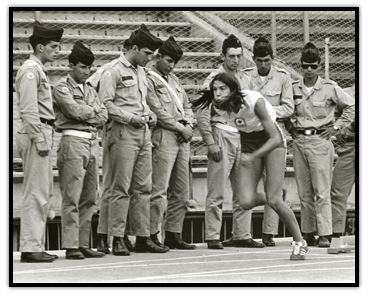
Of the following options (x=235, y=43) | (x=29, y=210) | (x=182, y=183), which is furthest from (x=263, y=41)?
(x=29, y=210)

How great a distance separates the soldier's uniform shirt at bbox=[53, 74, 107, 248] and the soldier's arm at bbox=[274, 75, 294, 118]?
7.34 ft

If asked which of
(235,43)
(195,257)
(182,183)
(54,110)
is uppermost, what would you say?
(235,43)

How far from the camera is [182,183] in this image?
10625 millimetres

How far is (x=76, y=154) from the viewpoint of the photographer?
9414mm

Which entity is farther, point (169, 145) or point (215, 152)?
point (215, 152)

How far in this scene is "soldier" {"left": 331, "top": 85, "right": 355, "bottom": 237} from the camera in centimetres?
1135

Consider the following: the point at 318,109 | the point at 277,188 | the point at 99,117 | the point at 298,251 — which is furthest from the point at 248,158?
the point at 318,109

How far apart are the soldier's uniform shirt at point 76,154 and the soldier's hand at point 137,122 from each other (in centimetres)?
36

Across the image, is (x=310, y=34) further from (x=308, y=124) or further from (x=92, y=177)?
(x=92, y=177)

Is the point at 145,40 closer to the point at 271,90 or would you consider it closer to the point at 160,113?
the point at 160,113

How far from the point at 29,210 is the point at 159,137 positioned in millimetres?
1913

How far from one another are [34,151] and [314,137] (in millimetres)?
3510

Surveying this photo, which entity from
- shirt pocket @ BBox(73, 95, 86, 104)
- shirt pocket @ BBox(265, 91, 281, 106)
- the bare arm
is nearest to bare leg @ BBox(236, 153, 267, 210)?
the bare arm

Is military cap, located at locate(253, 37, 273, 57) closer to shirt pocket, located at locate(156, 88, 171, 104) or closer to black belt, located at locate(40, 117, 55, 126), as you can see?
shirt pocket, located at locate(156, 88, 171, 104)
